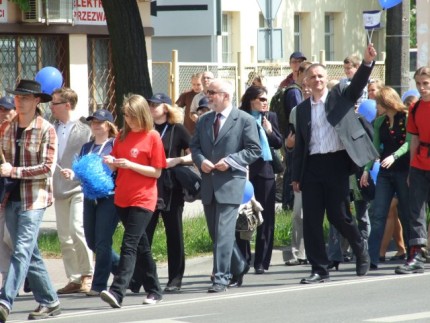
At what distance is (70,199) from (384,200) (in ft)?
10.7

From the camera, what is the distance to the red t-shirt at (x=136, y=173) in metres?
11.1

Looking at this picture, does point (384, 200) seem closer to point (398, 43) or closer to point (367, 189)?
point (367, 189)

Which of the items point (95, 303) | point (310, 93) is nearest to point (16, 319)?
point (95, 303)

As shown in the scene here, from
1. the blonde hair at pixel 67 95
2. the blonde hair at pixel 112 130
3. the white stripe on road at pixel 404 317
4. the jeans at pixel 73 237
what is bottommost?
the white stripe on road at pixel 404 317

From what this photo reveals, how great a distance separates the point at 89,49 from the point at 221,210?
40.6ft

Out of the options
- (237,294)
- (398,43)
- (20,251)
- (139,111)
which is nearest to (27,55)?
(398,43)

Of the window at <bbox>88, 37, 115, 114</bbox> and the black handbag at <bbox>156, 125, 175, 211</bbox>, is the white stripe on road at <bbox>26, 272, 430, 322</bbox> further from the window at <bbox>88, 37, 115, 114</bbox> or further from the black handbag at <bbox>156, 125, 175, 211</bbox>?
the window at <bbox>88, 37, 115, 114</bbox>

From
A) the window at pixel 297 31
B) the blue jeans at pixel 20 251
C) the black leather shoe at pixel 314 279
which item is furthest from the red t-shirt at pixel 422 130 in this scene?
the window at pixel 297 31

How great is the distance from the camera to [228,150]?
39.6 feet

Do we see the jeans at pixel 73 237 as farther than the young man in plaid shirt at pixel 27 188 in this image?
Yes

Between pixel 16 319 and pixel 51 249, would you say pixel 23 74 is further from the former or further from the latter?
pixel 16 319

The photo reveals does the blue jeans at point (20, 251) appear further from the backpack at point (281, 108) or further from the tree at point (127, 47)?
the tree at point (127, 47)

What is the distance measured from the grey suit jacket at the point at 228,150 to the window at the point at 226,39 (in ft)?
85.8

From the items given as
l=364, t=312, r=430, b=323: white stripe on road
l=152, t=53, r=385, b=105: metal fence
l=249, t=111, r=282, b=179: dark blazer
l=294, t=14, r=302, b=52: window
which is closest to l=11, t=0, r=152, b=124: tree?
l=249, t=111, r=282, b=179: dark blazer
